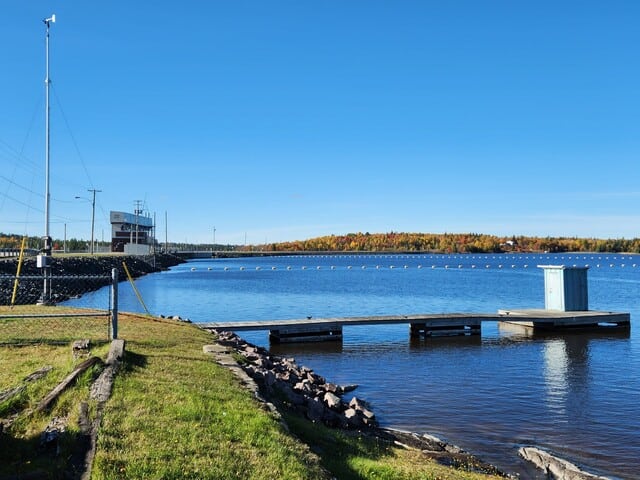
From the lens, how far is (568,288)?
34594 millimetres

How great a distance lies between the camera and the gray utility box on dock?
112 ft

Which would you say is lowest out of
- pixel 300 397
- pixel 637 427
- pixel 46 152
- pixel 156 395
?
pixel 637 427

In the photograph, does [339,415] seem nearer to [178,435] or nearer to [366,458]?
[366,458]

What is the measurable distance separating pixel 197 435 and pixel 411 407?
35.3 feet

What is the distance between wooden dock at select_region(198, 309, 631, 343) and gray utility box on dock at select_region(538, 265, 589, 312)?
27.4 inches

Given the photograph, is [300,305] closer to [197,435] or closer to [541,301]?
[541,301]

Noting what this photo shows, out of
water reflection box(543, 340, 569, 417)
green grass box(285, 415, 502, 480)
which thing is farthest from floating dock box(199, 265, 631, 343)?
green grass box(285, 415, 502, 480)

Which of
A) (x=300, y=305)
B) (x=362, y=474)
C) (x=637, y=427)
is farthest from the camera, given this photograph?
(x=300, y=305)

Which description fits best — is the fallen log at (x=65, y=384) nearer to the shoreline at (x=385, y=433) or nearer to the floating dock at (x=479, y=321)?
the shoreline at (x=385, y=433)

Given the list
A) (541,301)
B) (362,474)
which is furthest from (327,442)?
(541,301)

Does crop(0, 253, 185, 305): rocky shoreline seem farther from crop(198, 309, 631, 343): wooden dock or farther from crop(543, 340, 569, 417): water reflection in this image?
crop(543, 340, 569, 417): water reflection

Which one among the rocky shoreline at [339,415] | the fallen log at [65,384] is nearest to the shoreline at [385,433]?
the rocky shoreline at [339,415]

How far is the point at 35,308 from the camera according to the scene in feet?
64.6

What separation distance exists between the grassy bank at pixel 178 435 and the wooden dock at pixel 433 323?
653 inches
